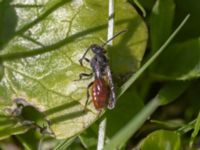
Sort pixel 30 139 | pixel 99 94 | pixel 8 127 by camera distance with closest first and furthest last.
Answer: pixel 99 94
pixel 8 127
pixel 30 139

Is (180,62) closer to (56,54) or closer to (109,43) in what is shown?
(109,43)

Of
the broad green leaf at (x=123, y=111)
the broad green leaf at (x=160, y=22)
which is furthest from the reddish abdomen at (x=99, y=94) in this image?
the broad green leaf at (x=160, y=22)

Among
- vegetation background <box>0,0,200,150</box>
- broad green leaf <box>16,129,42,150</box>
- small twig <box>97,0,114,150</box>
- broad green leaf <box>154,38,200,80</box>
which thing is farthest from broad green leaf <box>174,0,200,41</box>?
broad green leaf <box>16,129,42,150</box>

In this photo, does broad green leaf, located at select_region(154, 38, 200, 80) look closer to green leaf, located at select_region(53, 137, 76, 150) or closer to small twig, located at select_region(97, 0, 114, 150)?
small twig, located at select_region(97, 0, 114, 150)

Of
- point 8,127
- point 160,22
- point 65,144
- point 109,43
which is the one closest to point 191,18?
point 160,22

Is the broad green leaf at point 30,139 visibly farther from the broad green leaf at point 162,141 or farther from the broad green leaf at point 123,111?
the broad green leaf at point 162,141

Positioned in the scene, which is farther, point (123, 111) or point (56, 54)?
point (123, 111)
